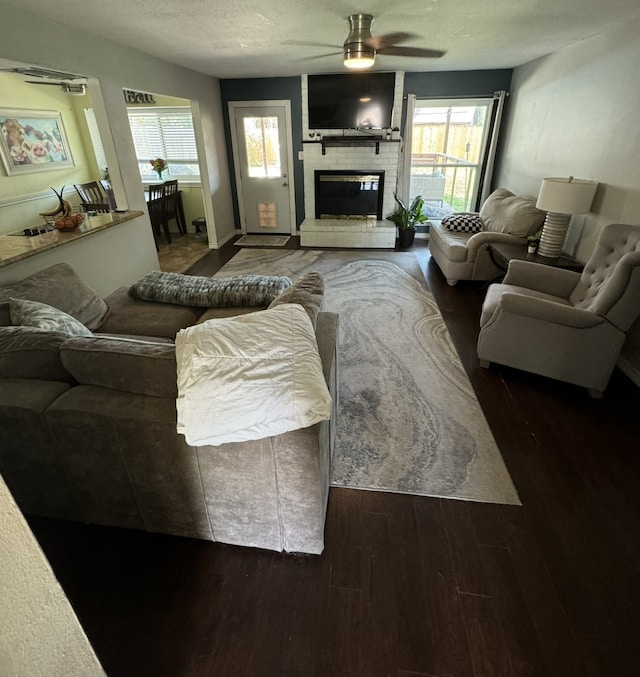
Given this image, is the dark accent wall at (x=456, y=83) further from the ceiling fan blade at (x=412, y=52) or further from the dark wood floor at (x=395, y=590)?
the dark wood floor at (x=395, y=590)

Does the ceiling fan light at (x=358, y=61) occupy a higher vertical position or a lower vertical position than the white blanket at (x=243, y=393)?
higher

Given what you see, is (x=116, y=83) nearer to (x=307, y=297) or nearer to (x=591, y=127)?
(x=307, y=297)

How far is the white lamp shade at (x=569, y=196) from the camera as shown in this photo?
297 cm

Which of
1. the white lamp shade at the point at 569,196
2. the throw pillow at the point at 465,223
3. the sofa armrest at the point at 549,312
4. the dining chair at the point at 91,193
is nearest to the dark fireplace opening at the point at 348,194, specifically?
the throw pillow at the point at 465,223

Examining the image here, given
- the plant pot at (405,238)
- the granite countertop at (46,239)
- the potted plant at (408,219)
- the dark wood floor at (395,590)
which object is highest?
the granite countertop at (46,239)

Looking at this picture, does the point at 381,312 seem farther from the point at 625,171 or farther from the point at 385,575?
the point at 385,575

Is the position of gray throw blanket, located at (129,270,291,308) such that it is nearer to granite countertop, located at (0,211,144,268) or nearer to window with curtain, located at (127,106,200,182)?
granite countertop, located at (0,211,144,268)

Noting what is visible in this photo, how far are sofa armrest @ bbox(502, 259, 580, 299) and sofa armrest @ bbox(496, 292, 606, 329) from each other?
0.58 metres

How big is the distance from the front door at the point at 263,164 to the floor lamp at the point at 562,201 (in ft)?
13.2

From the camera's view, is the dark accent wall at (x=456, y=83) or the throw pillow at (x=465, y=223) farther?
the dark accent wall at (x=456, y=83)

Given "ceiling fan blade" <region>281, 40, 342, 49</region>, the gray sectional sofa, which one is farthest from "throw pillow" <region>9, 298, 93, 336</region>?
"ceiling fan blade" <region>281, 40, 342, 49</region>

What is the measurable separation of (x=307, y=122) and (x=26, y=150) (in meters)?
3.94

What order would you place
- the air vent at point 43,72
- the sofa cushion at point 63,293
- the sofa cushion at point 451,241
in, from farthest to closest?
the sofa cushion at point 451,241 → the air vent at point 43,72 → the sofa cushion at point 63,293

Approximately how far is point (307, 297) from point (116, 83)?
3084 mm
